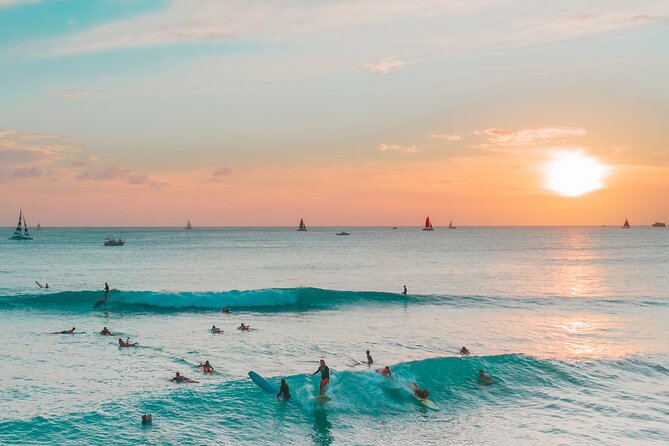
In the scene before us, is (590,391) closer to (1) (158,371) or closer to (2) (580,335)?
(2) (580,335)

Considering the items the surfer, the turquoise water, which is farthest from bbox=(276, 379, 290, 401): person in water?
the surfer

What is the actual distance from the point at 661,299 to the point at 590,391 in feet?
132

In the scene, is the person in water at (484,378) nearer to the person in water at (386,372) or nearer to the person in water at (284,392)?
the person in water at (386,372)

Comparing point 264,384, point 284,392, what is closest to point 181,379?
point 264,384

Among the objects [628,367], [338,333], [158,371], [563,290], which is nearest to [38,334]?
[158,371]

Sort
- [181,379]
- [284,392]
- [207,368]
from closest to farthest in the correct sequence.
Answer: [284,392] → [181,379] → [207,368]

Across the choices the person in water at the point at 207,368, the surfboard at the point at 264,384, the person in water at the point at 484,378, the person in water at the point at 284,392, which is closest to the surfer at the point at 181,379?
the person in water at the point at 207,368

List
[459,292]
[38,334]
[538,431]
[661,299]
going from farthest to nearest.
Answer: [459,292] → [661,299] → [38,334] → [538,431]

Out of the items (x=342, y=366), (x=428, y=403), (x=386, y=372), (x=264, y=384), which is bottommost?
(x=428, y=403)

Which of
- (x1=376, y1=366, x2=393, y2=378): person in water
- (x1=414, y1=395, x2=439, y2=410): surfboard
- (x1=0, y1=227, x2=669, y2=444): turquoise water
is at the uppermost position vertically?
(x1=376, y1=366, x2=393, y2=378): person in water

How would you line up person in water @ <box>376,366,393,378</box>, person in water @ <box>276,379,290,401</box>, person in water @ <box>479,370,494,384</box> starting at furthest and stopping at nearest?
1. person in water @ <box>479,370,494,384</box>
2. person in water @ <box>376,366,393,378</box>
3. person in water @ <box>276,379,290,401</box>

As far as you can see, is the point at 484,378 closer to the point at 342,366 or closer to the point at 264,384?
the point at 342,366

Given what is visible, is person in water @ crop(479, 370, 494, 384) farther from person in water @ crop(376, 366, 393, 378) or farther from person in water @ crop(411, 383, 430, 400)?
person in water @ crop(376, 366, 393, 378)

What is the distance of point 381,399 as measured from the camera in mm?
27031
